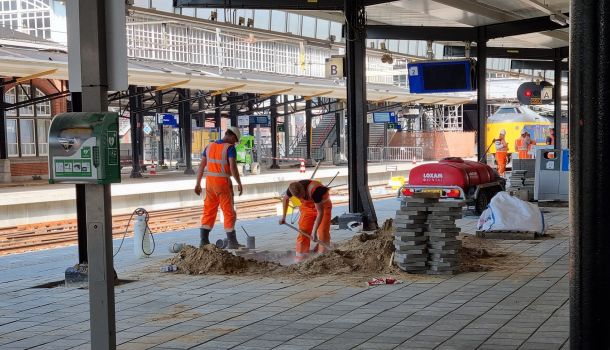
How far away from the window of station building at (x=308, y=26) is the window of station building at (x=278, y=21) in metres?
1.39

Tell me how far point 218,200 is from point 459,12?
9753 millimetres

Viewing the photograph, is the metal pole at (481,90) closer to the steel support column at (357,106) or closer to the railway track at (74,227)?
the railway track at (74,227)

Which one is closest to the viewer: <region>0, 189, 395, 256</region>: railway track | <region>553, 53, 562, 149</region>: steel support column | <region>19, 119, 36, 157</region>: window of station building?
<region>0, 189, 395, 256</region>: railway track

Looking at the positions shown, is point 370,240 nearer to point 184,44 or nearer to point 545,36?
point 545,36

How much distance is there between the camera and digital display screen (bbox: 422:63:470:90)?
18312 millimetres

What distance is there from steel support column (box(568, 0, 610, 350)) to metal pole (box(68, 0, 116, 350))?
276 cm

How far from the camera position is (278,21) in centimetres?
3791

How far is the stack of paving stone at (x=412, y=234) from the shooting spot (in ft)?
34.2

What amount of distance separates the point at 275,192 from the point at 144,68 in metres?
8.04

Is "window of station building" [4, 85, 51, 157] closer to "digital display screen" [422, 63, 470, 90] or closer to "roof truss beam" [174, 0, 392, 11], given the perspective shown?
"roof truss beam" [174, 0, 392, 11]

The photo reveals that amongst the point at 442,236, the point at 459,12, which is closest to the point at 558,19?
the point at 459,12

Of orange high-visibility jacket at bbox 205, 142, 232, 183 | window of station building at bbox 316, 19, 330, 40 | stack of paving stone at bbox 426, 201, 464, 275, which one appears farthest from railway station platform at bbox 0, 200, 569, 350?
window of station building at bbox 316, 19, 330, 40

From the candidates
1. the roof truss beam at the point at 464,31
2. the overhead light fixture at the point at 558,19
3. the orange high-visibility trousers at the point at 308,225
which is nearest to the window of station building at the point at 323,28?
the roof truss beam at the point at 464,31

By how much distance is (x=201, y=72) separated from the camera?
32.2 metres
